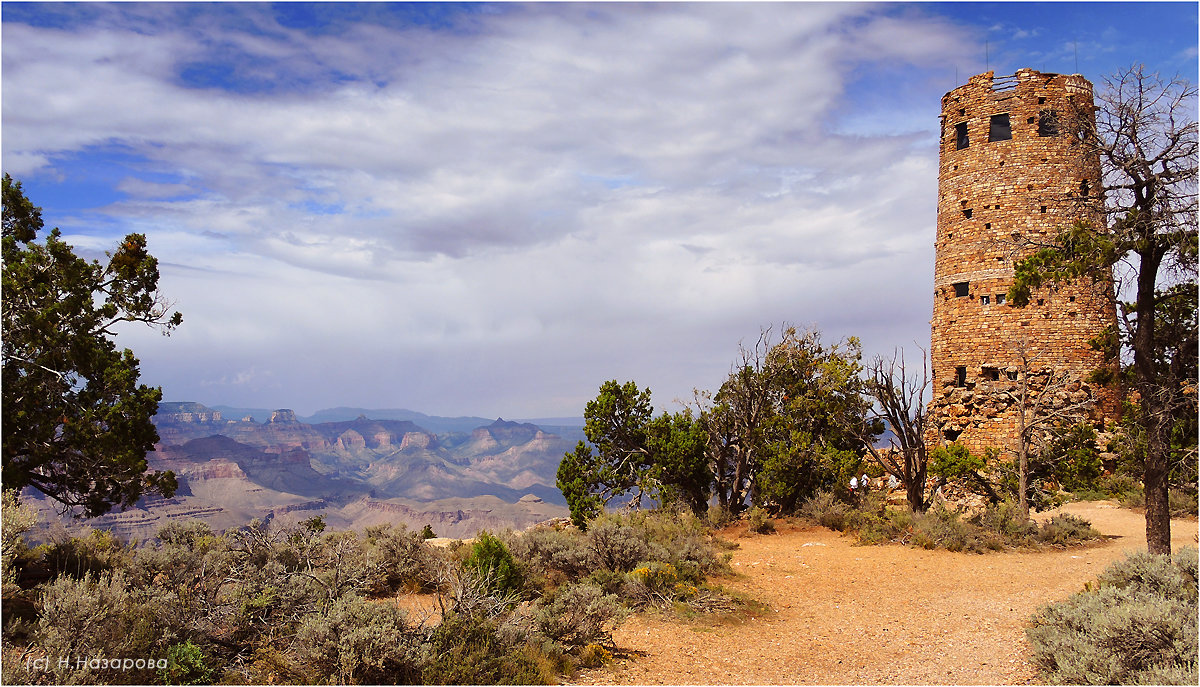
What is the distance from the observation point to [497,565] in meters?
10.8

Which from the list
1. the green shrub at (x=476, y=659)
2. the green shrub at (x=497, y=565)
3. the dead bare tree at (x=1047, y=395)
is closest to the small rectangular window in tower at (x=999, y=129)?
the dead bare tree at (x=1047, y=395)

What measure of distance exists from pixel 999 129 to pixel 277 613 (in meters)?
26.8

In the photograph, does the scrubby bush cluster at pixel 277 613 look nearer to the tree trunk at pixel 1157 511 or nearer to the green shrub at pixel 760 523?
the tree trunk at pixel 1157 511

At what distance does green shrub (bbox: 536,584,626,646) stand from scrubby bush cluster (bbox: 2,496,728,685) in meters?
0.02

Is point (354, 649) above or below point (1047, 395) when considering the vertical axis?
below

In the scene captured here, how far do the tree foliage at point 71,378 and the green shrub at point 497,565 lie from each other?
6.98m

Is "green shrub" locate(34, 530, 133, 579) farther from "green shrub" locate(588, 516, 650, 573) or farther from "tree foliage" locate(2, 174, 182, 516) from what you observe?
"green shrub" locate(588, 516, 650, 573)

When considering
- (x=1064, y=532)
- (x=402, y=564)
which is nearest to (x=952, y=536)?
(x=1064, y=532)

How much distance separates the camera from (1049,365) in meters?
23.0

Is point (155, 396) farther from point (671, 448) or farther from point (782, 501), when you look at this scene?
point (782, 501)

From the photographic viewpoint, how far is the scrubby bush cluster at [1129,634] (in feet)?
21.0

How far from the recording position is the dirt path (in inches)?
317

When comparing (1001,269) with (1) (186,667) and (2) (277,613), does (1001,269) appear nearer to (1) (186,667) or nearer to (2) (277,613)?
(2) (277,613)

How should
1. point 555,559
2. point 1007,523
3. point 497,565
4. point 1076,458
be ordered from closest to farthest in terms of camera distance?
point 497,565
point 555,559
point 1007,523
point 1076,458
